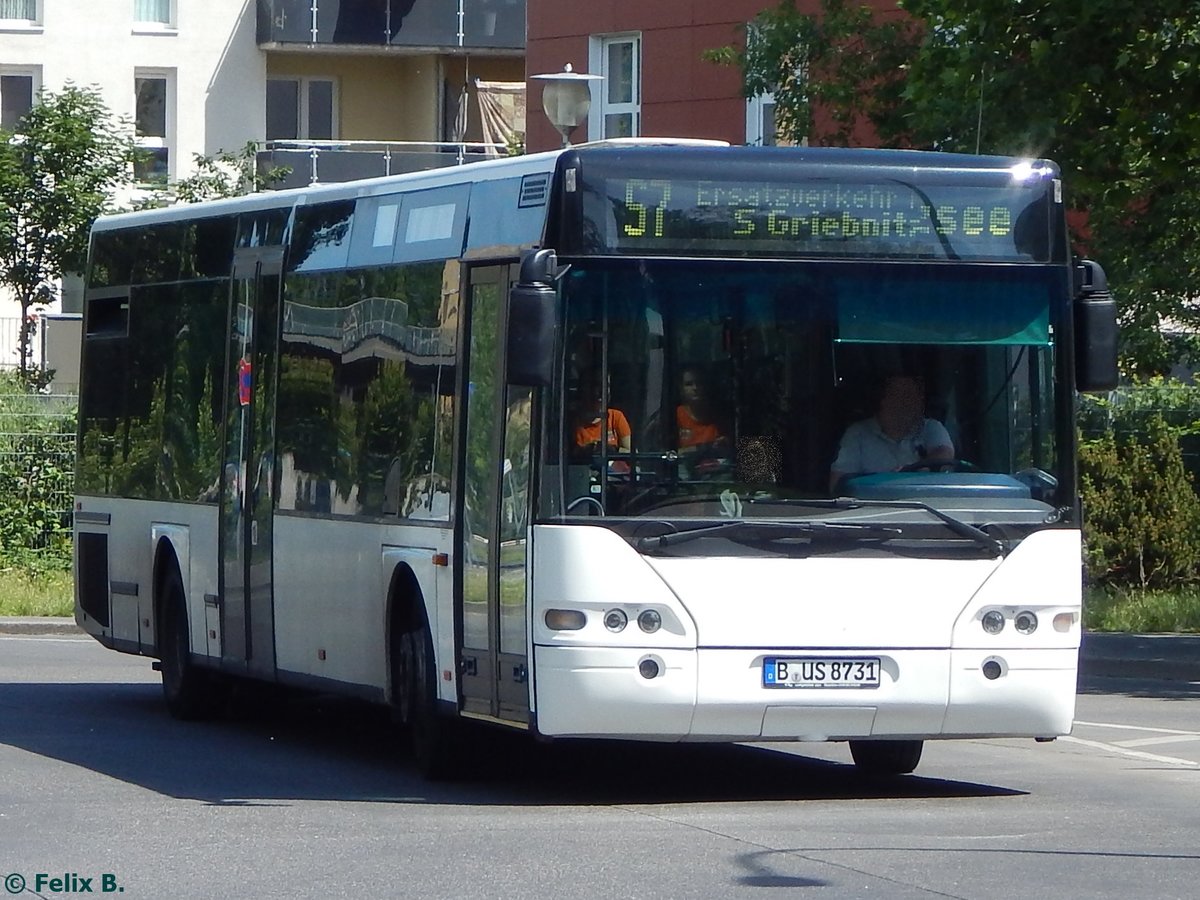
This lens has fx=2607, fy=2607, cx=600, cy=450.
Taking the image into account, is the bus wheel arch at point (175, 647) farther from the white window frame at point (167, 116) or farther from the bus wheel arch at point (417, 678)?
the white window frame at point (167, 116)

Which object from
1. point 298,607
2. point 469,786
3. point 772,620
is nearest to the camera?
point 772,620

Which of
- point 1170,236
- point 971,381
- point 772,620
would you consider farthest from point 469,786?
point 1170,236

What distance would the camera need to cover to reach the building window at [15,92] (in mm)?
50250

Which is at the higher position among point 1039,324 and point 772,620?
point 1039,324

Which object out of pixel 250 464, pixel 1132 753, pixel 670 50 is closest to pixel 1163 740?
pixel 1132 753

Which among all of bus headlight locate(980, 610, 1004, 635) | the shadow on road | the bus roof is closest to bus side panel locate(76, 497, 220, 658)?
the shadow on road

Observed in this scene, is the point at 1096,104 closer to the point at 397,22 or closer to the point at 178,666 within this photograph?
the point at 178,666

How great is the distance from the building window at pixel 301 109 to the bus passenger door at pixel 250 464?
38.4 m

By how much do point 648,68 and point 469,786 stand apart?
87.9ft

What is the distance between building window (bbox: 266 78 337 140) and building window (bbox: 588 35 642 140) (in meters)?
14.8

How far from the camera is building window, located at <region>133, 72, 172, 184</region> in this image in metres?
50.8

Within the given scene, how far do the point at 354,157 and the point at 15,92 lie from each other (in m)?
6.87

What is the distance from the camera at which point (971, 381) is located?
36.9ft

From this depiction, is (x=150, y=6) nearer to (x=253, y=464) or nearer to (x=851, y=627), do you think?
(x=253, y=464)
